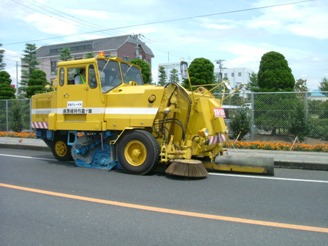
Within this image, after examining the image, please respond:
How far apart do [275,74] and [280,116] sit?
3.47 m

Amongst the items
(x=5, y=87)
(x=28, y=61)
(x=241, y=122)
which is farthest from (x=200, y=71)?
(x=28, y=61)

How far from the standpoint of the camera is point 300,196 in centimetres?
629

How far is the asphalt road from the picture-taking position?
4.34 metres

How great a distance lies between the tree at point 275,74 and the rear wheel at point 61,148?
9.79 metres

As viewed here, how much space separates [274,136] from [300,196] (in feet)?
25.7

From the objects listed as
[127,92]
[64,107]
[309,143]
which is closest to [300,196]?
[127,92]

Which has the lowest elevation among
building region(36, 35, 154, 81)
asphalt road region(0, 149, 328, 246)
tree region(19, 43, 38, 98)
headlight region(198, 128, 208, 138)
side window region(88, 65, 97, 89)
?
asphalt road region(0, 149, 328, 246)

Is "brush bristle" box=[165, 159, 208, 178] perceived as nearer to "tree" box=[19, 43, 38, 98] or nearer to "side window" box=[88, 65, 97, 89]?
"side window" box=[88, 65, 97, 89]

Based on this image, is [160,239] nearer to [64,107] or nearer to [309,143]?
[64,107]

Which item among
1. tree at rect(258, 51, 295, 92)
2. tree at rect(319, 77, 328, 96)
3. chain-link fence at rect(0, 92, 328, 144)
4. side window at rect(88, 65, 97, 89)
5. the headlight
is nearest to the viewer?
the headlight

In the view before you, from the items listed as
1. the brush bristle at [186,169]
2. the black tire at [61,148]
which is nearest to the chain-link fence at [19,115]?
the black tire at [61,148]

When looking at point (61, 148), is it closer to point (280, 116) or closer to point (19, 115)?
point (280, 116)

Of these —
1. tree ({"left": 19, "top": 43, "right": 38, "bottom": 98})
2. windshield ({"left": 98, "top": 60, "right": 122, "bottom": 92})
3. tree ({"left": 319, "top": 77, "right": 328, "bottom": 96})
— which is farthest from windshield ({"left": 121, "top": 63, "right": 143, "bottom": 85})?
tree ({"left": 19, "top": 43, "right": 38, "bottom": 98})

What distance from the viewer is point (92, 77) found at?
897 centimetres
